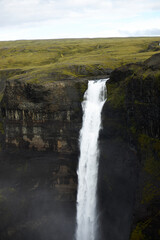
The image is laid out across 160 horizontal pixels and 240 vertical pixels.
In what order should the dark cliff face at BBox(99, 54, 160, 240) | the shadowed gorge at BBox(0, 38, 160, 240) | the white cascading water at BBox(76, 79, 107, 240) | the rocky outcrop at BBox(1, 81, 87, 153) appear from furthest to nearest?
the rocky outcrop at BBox(1, 81, 87, 153), the white cascading water at BBox(76, 79, 107, 240), the shadowed gorge at BBox(0, 38, 160, 240), the dark cliff face at BBox(99, 54, 160, 240)

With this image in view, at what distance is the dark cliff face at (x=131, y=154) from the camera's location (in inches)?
1088

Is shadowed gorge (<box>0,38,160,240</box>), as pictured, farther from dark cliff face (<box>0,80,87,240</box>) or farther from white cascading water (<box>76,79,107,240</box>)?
white cascading water (<box>76,79,107,240</box>)

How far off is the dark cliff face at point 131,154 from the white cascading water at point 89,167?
1177 millimetres

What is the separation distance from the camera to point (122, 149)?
3366 centimetres

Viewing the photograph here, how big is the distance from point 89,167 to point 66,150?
5.38 m

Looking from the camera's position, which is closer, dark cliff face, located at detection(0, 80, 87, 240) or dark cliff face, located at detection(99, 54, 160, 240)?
dark cliff face, located at detection(99, 54, 160, 240)

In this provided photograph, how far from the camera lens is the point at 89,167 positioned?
1421 inches

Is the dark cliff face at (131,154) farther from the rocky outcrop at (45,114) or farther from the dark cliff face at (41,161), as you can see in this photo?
the dark cliff face at (41,161)

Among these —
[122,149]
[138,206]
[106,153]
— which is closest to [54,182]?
[106,153]

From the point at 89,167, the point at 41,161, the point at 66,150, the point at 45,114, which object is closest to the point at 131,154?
the point at 89,167

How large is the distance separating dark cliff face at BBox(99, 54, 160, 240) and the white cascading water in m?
1.18

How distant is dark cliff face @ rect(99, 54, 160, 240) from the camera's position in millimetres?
27625

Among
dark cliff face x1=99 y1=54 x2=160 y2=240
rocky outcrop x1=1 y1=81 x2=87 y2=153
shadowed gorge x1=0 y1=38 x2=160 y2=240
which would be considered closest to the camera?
dark cliff face x1=99 y1=54 x2=160 y2=240

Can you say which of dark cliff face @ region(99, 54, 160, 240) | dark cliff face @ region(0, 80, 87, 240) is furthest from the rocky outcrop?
dark cliff face @ region(99, 54, 160, 240)
